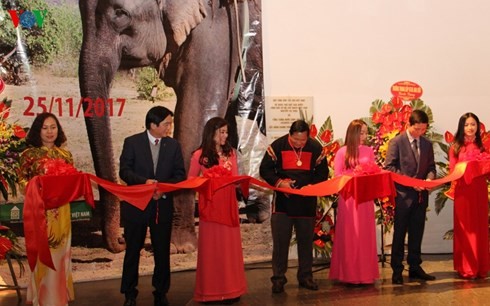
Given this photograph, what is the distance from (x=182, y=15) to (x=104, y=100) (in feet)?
4.21

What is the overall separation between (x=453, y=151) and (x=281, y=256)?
216 cm

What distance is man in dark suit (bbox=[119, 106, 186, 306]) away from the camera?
4555 mm

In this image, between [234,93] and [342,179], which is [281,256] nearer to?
[342,179]

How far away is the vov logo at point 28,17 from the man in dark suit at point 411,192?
148 inches

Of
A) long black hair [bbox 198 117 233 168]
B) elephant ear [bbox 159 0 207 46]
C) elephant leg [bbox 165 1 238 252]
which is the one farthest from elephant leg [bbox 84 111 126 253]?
long black hair [bbox 198 117 233 168]

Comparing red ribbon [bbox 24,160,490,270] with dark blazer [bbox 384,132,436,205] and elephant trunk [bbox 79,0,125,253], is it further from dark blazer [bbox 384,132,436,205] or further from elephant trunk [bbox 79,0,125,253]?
elephant trunk [bbox 79,0,125,253]

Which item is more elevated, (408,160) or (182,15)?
(182,15)

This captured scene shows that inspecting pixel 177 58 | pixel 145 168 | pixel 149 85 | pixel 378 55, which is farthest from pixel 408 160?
pixel 149 85

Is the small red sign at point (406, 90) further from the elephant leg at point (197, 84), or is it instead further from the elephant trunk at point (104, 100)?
the elephant trunk at point (104, 100)

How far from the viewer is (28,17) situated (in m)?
5.66

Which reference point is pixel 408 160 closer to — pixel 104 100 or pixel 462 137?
pixel 462 137

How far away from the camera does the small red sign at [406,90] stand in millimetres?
7012

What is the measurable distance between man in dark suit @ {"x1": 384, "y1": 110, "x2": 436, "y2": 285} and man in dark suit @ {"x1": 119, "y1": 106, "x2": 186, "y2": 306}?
7.17ft

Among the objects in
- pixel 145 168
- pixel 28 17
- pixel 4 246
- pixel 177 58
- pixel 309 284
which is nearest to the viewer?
pixel 145 168
